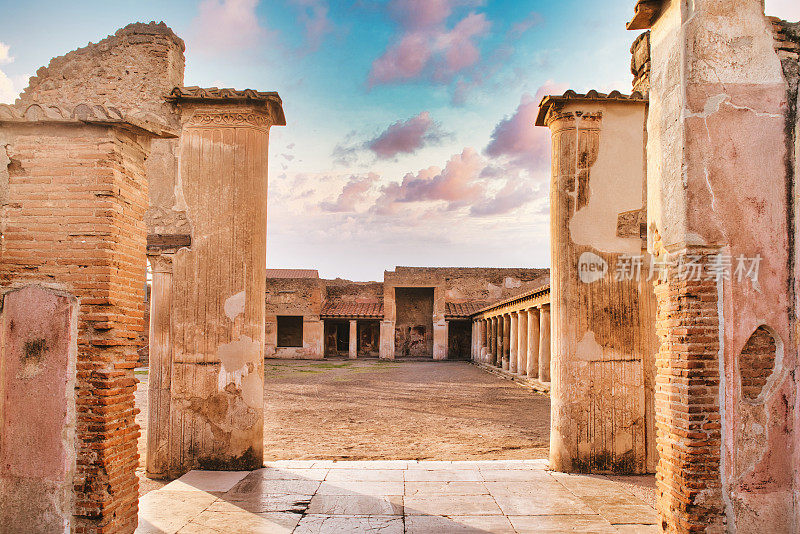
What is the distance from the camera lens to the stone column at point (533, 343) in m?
17.5

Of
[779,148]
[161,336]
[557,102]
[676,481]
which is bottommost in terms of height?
[676,481]

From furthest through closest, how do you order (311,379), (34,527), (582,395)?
(311,379), (582,395), (34,527)

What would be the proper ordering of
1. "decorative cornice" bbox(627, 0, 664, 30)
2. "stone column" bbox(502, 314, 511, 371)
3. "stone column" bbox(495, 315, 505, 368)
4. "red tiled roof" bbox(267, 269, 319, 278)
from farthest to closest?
1. "red tiled roof" bbox(267, 269, 319, 278)
2. "stone column" bbox(495, 315, 505, 368)
3. "stone column" bbox(502, 314, 511, 371)
4. "decorative cornice" bbox(627, 0, 664, 30)

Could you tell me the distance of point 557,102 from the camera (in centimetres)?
651

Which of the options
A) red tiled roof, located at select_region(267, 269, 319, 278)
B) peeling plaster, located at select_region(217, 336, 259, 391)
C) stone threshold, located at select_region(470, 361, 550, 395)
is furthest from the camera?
red tiled roof, located at select_region(267, 269, 319, 278)

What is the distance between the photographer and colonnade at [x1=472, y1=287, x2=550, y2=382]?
52.2ft

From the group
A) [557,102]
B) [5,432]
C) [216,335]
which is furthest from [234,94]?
[5,432]

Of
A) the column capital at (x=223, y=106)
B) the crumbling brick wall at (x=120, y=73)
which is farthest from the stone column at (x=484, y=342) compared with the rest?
the crumbling brick wall at (x=120, y=73)

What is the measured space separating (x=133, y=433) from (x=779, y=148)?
Answer: 5.18 meters

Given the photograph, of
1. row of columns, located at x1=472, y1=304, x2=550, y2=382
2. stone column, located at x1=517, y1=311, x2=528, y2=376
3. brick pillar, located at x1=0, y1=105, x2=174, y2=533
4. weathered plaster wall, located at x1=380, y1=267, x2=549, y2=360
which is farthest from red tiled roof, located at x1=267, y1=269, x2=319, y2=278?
brick pillar, located at x1=0, y1=105, x2=174, y2=533

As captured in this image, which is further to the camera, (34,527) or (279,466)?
(279,466)

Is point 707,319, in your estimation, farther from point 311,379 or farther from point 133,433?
point 311,379

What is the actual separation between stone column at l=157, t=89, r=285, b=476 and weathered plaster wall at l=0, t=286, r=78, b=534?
2455 mm

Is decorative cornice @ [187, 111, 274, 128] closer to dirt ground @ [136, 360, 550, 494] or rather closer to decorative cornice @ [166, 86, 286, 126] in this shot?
decorative cornice @ [166, 86, 286, 126]
